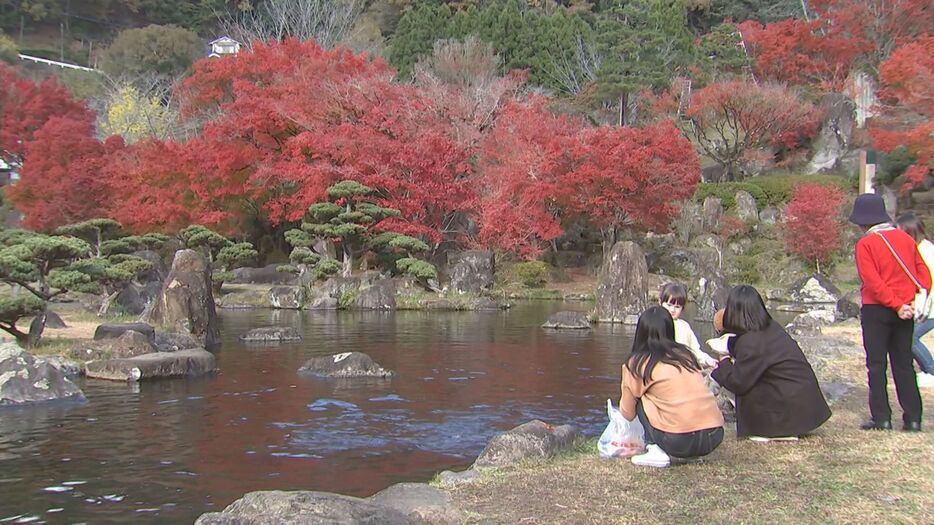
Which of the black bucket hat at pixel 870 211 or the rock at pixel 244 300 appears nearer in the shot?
the black bucket hat at pixel 870 211

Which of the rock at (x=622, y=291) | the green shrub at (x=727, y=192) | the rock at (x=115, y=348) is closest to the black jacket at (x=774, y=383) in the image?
the rock at (x=115, y=348)

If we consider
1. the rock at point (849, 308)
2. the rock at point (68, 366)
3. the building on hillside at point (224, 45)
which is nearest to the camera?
the rock at point (68, 366)

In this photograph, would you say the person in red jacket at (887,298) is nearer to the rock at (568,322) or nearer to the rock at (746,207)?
the rock at (568,322)

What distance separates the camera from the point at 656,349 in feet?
15.7

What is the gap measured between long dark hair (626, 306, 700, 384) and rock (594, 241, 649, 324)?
484 inches

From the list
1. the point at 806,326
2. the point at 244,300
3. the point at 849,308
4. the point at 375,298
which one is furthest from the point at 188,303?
the point at 849,308

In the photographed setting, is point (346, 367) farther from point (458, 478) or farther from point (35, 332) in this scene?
point (458, 478)

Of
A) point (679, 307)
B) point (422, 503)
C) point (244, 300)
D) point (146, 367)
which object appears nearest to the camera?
point (422, 503)

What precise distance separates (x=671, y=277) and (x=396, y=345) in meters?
14.3

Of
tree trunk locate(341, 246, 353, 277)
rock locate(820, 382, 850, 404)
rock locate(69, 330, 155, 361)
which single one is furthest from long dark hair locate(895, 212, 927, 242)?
tree trunk locate(341, 246, 353, 277)

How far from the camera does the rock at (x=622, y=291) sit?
17062 millimetres

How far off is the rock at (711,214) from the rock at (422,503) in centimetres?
2510

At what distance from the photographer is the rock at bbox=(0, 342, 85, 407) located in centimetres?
823

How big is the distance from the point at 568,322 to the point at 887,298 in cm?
1085
